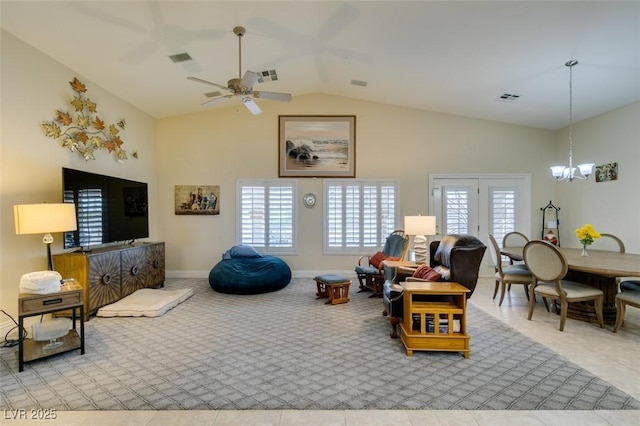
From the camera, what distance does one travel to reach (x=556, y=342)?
3.07 m

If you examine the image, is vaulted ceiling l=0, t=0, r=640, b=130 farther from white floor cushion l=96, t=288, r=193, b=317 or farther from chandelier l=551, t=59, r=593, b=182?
white floor cushion l=96, t=288, r=193, b=317

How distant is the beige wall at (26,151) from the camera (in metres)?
3.21

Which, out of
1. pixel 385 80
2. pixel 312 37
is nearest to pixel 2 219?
pixel 312 37

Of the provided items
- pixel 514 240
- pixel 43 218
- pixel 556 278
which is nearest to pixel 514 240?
pixel 514 240

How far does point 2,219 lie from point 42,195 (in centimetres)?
52

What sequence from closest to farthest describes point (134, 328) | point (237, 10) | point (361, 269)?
1. point (237, 10)
2. point (134, 328)
3. point (361, 269)

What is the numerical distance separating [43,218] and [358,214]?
481 centimetres

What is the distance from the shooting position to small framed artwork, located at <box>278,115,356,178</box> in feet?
20.1

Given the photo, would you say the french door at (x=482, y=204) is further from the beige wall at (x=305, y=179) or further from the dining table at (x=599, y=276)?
the dining table at (x=599, y=276)

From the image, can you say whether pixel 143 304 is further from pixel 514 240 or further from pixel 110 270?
pixel 514 240

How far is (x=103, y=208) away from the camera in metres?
4.17

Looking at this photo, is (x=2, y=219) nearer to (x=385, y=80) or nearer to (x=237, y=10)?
(x=237, y=10)

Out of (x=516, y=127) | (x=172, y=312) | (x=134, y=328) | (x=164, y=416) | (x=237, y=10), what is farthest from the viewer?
(x=516, y=127)

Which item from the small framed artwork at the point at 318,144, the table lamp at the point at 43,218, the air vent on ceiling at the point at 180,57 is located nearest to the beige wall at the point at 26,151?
the table lamp at the point at 43,218
